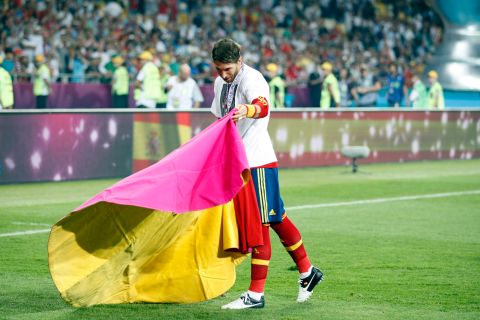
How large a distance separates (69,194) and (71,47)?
544 inches

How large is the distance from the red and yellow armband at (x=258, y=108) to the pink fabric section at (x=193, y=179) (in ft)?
0.66

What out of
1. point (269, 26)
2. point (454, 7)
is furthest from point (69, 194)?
point (269, 26)

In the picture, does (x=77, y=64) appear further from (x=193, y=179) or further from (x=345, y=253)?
(x=193, y=179)

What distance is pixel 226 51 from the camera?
25.4ft

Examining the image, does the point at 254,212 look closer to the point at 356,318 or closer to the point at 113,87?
the point at 356,318

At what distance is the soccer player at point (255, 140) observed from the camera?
7785 millimetres

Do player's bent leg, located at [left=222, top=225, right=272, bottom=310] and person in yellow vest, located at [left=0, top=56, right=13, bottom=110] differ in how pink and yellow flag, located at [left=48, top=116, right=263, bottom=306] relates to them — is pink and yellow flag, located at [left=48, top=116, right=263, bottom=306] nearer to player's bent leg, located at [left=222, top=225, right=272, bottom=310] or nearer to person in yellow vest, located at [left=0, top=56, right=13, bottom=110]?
player's bent leg, located at [left=222, top=225, right=272, bottom=310]

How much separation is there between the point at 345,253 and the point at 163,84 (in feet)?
57.9

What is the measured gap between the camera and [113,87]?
28281 mm

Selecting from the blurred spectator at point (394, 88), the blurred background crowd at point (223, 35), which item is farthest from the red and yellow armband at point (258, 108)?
the blurred spectator at point (394, 88)

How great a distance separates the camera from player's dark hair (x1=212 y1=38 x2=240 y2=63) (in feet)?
25.4

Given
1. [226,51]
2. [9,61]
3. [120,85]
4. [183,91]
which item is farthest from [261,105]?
[120,85]

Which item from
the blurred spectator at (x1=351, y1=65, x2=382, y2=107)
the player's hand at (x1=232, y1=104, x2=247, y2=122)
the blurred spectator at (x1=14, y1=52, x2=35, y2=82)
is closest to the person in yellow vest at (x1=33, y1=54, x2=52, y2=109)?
the blurred spectator at (x1=14, y1=52, x2=35, y2=82)

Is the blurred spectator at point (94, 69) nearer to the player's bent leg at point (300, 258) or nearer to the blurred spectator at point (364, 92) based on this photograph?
the blurred spectator at point (364, 92)
